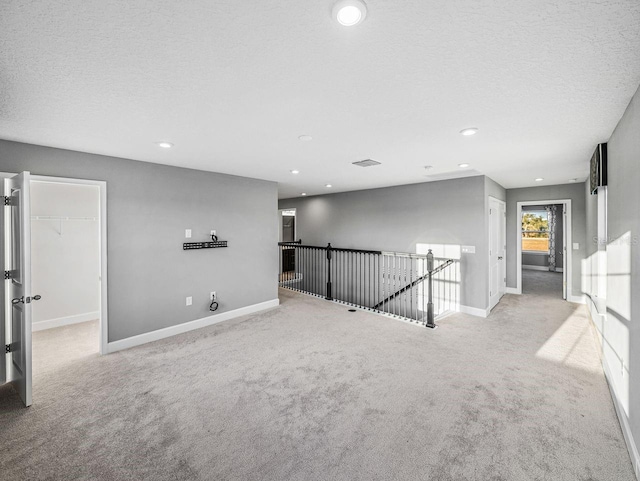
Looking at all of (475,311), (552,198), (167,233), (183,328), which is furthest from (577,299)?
(167,233)

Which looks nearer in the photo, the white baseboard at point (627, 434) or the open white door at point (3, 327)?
the white baseboard at point (627, 434)

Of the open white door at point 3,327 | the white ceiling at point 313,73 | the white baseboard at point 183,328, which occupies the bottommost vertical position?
the white baseboard at point 183,328

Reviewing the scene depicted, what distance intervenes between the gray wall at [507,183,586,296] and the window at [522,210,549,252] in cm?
581

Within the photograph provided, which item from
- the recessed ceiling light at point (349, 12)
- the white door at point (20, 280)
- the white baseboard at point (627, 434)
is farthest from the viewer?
the white door at point (20, 280)

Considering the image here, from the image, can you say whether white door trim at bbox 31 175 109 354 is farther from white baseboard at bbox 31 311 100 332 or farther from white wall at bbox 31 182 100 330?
white baseboard at bbox 31 311 100 332

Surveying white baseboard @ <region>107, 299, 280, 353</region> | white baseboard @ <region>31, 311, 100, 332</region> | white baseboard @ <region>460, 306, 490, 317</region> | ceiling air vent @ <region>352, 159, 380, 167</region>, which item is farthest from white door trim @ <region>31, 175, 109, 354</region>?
white baseboard @ <region>460, 306, 490, 317</region>

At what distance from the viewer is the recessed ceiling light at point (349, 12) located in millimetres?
1177

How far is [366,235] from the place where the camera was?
686 centimetres

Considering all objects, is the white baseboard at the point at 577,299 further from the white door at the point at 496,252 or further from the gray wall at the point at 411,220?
the gray wall at the point at 411,220

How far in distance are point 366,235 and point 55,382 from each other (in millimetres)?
5651

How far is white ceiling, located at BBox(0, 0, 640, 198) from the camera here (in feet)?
4.14

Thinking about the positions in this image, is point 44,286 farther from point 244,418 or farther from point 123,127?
point 244,418

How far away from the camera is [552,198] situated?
629 centimetres

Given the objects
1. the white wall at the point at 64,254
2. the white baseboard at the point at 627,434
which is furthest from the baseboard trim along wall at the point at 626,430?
the white wall at the point at 64,254
